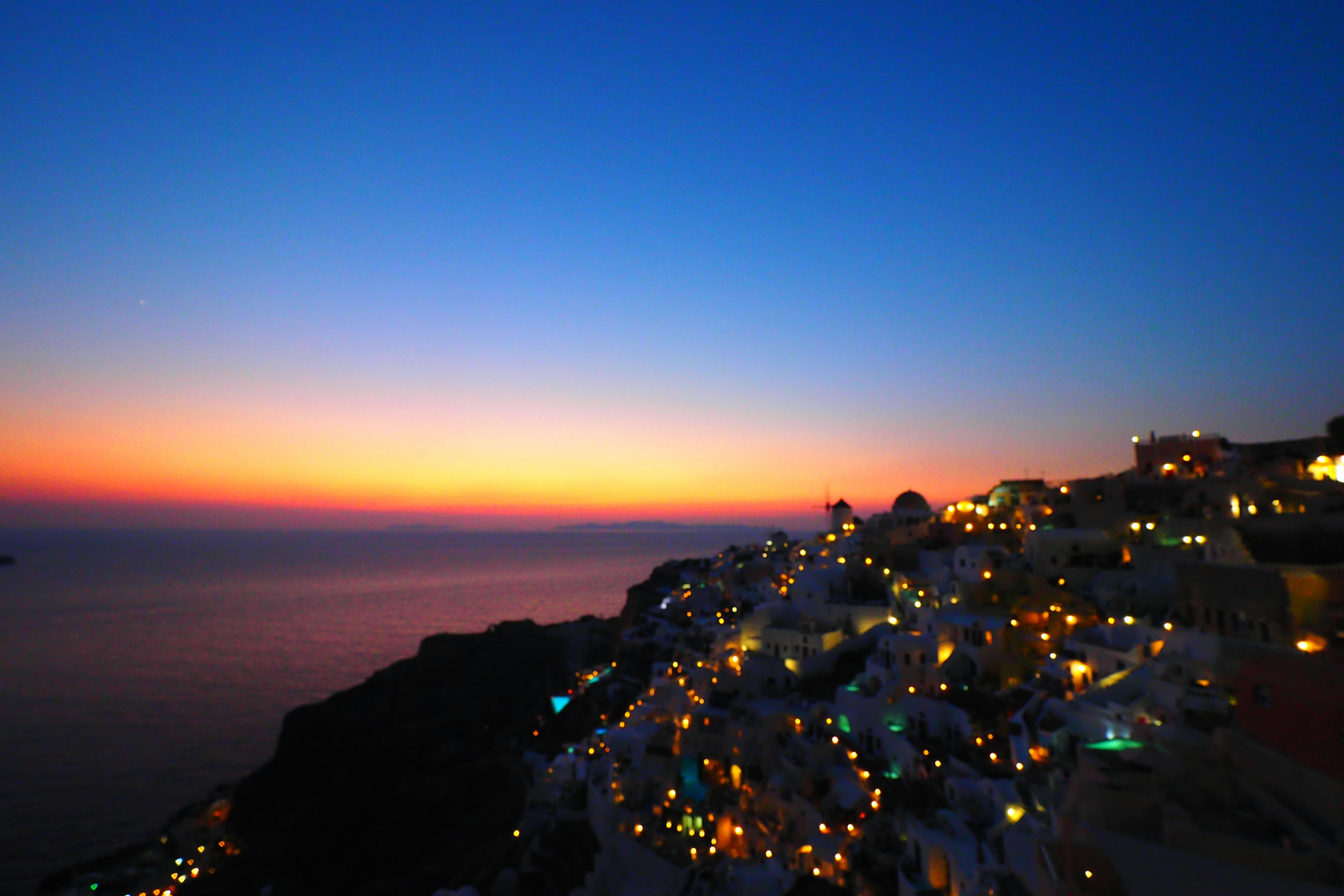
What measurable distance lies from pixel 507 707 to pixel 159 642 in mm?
56247

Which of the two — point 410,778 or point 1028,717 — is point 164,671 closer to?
point 410,778

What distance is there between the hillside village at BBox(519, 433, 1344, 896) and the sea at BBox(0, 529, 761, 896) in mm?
24708

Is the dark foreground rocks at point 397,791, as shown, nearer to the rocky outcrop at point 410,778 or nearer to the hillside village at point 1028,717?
the rocky outcrop at point 410,778

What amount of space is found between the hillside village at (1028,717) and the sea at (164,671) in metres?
24.7

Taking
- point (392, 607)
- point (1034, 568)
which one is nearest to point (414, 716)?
point (1034, 568)

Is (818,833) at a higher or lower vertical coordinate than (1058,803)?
lower

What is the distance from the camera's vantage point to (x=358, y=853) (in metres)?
32.7

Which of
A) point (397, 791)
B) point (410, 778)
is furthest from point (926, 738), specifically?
point (410, 778)

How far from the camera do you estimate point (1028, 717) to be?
56.2 ft

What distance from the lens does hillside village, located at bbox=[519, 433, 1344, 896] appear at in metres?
10.4

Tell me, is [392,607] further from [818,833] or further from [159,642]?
[818,833]

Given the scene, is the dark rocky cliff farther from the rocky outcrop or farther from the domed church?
the domed church

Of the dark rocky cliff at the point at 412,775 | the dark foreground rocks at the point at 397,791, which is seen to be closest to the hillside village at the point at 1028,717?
the dark foreground rocks at the point at 397,791

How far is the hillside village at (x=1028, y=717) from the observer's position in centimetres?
1037
